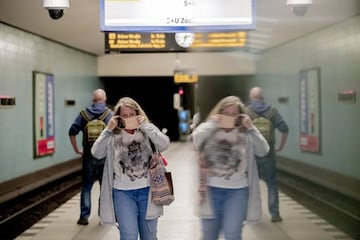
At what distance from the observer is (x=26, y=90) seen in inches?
526

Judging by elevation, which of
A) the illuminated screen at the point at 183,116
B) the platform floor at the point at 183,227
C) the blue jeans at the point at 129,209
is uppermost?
the illuminated screen at the point at 183,116

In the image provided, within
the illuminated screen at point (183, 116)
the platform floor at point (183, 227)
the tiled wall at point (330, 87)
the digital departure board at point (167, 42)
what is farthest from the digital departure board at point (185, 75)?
the illuminated screen at point (183, 116)

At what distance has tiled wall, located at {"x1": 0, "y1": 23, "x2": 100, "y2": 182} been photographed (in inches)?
474

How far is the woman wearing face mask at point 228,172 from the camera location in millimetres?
5312

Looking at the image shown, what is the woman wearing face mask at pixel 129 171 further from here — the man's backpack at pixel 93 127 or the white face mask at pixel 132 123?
the man's backpack at pixel 93 127

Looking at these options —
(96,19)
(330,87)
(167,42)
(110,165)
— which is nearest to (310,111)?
(330,87)

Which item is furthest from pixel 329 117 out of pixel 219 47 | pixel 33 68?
pixel 33 68

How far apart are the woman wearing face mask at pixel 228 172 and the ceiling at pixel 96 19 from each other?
4.82 meters

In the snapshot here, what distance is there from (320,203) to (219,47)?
3367 millimetres

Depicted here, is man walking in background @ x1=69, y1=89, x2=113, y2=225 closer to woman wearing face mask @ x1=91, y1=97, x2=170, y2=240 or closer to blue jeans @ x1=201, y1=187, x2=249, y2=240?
woman wearing face mask @ x1=91, y1=97, x2=170, y2=240

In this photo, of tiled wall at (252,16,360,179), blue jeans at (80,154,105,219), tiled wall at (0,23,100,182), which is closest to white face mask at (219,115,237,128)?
blue jeans at (80,154,105,219)

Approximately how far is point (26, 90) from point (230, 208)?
8.98 meters

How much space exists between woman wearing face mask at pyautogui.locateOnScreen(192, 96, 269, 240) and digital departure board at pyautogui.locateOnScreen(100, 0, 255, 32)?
8.38ft

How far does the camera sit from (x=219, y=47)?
10922 millimetres
